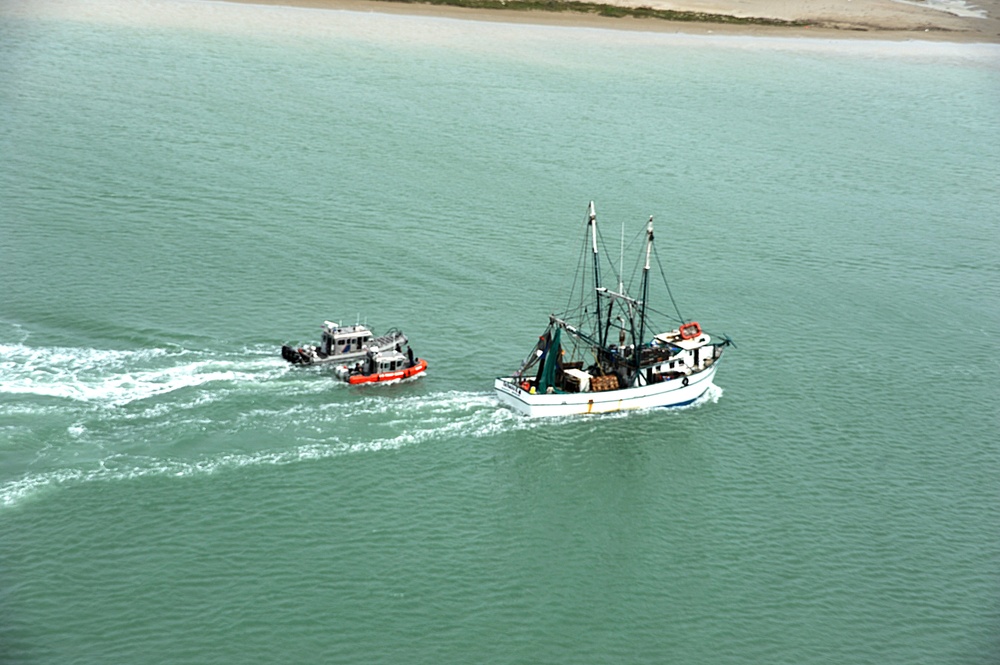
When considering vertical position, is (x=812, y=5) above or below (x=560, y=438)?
above

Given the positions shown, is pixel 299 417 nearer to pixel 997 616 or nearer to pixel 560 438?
pixel 560 438

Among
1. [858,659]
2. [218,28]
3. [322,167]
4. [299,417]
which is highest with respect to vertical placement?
[218,28]

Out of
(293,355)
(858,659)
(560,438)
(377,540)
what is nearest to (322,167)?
(293,355)

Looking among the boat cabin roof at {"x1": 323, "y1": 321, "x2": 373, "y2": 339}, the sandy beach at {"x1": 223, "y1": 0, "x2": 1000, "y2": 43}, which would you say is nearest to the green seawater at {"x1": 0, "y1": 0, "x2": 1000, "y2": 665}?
the boat cabin roof at {"x1": 323, "y1": 321, "x2": 373, "y2": 339}

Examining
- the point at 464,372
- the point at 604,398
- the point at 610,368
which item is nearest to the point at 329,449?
the point at 464,372

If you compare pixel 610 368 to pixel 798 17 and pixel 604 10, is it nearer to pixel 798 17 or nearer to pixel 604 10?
pixel 604 10
